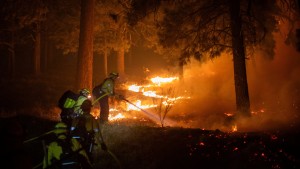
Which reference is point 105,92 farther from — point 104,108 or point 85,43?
point 85,43

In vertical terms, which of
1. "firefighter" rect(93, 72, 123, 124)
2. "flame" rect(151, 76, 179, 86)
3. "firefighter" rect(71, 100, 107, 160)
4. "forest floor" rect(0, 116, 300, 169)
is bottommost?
"forest floor" rect(0, 116, 300, 169)

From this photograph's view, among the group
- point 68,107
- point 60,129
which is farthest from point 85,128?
point 68,107

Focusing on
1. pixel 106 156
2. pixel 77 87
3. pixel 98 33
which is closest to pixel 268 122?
pixel 106 156

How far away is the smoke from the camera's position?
12.4m

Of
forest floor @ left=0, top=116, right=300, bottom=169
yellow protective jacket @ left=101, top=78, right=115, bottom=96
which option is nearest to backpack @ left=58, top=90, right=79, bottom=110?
forest floor @ left=0, top=116, right=300, bottom=169

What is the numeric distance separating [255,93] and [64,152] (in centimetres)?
1567

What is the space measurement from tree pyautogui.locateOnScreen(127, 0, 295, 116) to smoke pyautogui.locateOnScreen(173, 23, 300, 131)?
4.16 ft

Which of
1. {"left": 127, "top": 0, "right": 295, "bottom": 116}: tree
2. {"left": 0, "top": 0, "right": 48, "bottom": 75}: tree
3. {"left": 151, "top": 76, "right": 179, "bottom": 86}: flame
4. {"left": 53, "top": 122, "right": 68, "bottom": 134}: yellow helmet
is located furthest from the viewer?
{"left": 151, "top": 76, "right": 179, "bottom": 86}: flame

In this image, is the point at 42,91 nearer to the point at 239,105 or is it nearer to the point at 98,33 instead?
the point at 98,33

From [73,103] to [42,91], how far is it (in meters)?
15.0

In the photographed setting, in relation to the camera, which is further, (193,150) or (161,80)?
(161,80)

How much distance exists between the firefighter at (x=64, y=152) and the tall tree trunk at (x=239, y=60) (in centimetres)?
719

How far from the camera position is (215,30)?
444 inches

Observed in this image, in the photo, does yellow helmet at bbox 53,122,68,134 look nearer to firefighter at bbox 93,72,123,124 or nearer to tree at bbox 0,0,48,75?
firefighter at bbox 93,72,123,124
